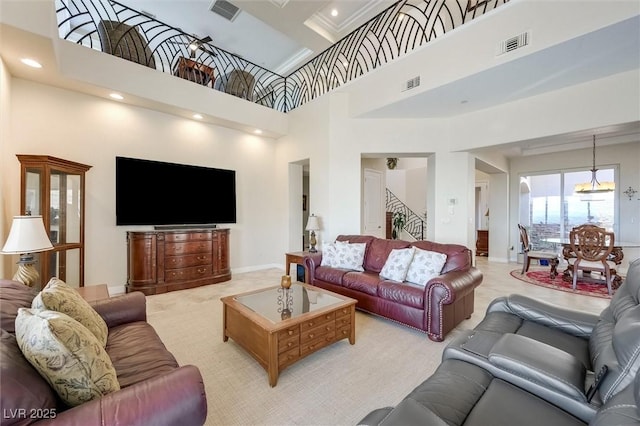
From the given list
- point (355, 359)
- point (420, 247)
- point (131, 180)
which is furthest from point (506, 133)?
point (131, 180)

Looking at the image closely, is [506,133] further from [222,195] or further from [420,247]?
[222,195]

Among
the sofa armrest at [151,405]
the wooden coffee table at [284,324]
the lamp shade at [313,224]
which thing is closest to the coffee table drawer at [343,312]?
the wooden coffee table at [284,324]

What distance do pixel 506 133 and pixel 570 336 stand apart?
3271 millimetres

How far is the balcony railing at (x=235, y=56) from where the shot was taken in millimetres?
4324

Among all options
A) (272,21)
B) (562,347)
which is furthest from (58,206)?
(562,347)

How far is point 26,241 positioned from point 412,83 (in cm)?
456

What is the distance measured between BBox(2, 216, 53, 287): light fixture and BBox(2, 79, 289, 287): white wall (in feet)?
5.34

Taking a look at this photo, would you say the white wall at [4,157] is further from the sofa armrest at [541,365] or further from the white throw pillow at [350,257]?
the sofa armrest at [541,365]

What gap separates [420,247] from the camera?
11.9 ft

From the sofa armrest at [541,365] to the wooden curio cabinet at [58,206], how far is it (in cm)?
430

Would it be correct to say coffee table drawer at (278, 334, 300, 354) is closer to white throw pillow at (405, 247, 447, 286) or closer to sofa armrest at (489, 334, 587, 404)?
sofa armrest at (489, 334, 587, 404)

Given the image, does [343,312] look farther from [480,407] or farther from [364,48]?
[364,48]

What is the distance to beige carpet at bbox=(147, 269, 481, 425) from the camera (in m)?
1.78

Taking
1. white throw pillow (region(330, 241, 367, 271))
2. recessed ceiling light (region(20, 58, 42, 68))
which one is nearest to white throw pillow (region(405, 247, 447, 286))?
white throw pillow (region(330, 241, 367, 271))
